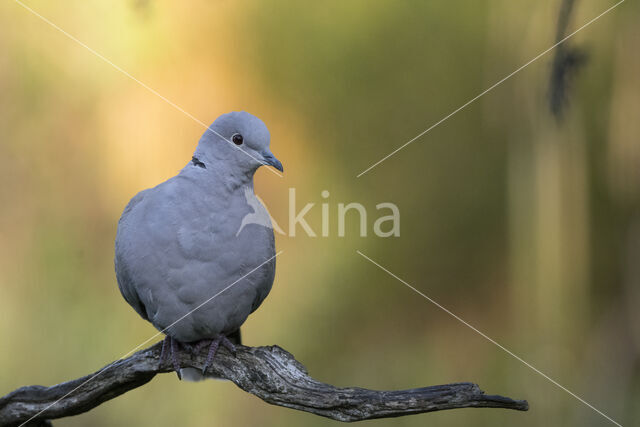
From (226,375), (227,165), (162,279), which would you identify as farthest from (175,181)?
(226,375)

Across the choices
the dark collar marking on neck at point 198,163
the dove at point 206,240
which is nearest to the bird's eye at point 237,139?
the dove at point 206,240

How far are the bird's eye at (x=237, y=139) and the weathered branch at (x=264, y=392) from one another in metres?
0.67

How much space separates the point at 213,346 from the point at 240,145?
66 centimetres

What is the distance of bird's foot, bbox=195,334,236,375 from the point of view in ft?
7.36

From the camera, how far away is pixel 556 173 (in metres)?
3.34

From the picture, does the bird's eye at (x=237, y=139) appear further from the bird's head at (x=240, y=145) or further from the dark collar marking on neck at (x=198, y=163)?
the dark collar marking on neck at (x=198, y=163)

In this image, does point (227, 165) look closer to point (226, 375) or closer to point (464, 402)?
point (226, 375)

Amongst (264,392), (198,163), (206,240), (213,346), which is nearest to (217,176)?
(198,163)

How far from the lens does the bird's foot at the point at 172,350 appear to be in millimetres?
2264

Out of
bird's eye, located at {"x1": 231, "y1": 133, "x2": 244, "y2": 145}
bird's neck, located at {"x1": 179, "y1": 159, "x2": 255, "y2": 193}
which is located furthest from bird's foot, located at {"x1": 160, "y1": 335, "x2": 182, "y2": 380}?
bird's eye, located at {"x1": 231, "y1": 133, "x2": 244, "y2": 145}

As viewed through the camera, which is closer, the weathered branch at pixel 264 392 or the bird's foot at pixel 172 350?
the weathered branch at pixel 264 392

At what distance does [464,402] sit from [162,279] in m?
0.96

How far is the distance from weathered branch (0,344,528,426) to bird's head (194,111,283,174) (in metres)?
0.61

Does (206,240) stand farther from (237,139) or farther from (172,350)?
(172,350)
